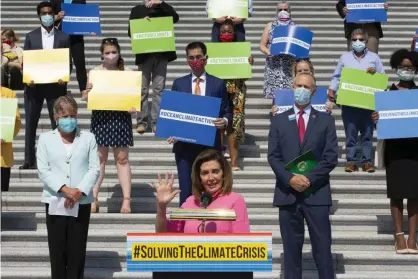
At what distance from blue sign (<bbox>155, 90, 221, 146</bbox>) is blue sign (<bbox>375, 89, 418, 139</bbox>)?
5.18 ft

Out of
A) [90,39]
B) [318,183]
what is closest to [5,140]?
[318,183]

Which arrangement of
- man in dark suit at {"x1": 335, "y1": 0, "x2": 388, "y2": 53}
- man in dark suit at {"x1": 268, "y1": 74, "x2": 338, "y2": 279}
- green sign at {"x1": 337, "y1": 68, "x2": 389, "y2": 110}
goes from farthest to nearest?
man in dark suit at {"x1": 335, "y1": 0, "x2": 388, "y2": 53}
green sign at {"x1": 337, "y1": 68, "x2": 389, "y2": 110}
man in dark suit at {"x1": 268, "y1": 74, "x2": 338, "y2": 279}

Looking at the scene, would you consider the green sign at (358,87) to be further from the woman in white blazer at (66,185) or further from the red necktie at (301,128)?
the woman in white blazer at (66,185)

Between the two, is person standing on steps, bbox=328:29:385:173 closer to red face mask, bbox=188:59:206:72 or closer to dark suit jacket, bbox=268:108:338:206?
red face mask, bbox=188:59:206:72

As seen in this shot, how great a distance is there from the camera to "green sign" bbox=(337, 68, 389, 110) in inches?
469

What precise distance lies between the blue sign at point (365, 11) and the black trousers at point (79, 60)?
3.54 metres

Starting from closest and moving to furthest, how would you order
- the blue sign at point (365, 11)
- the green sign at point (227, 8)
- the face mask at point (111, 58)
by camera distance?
1. the face mask at point (111, 58)
2. the green sign at point (227, 8)
3. the blue sign at point (365, 11)

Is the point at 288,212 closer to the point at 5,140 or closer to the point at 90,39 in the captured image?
the point at 5,140

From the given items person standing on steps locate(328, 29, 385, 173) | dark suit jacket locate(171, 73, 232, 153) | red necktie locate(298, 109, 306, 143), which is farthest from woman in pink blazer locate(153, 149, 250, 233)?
person standing on steps locate(328, 29, 385, 173)

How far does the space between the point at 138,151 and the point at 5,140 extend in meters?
2.54

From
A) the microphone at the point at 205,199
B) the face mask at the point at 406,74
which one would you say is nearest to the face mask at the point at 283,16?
the face mask at the point at 406,74

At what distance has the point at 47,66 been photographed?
12172 mm

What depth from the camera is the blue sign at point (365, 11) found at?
1413cm

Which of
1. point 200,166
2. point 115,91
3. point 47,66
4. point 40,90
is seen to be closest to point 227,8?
point 47,66
